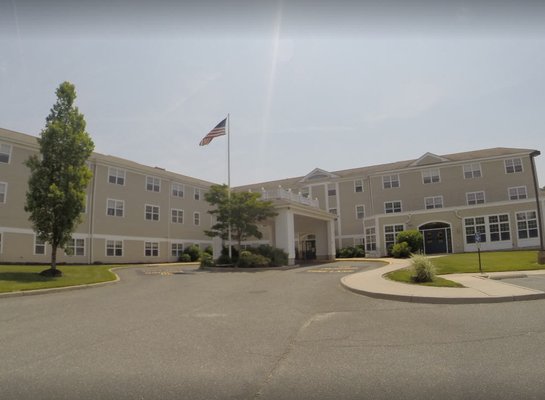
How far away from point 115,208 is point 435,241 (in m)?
29.6

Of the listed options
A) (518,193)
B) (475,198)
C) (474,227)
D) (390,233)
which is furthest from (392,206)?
(518,193)

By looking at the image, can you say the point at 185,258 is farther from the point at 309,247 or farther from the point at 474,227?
the point at 474,227

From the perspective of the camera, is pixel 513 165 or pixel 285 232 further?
pixel 513 165

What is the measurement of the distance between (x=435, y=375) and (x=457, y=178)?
1628 inches

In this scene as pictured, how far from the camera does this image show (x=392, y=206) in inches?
1773

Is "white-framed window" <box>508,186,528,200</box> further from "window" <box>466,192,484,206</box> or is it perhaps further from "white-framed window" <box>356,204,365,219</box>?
"white-framed window" <box>356,204,365,219</box>

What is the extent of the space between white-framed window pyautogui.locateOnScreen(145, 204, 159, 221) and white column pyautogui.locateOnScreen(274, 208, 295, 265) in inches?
635

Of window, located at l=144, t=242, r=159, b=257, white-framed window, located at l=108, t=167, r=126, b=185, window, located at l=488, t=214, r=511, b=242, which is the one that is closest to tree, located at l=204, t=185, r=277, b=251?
white-framed window, located at l=108, t=167, r=126, b=185

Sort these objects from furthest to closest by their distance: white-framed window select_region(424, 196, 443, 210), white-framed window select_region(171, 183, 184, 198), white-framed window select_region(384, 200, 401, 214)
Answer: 1. white-framed window select_region(384, 200, 401, 214)
2. white-framed window select_region(171, 183, 184, 198)
3. white-framed window select_region(424, 196, 443, 210)

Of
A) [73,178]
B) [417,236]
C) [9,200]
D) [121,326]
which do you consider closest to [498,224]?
[417,236]

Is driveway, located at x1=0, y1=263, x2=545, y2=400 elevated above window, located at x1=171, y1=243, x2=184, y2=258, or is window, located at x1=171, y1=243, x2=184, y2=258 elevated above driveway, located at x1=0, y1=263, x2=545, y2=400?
window, located at x1=171, y1=243, x2=184, y2=258

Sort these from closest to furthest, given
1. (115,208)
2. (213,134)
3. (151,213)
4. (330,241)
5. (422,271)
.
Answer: (422,271) < (213,134) < (115,208) < (330,241) < (151,213)

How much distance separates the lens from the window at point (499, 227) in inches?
1390

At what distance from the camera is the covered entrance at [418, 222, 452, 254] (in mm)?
37656
